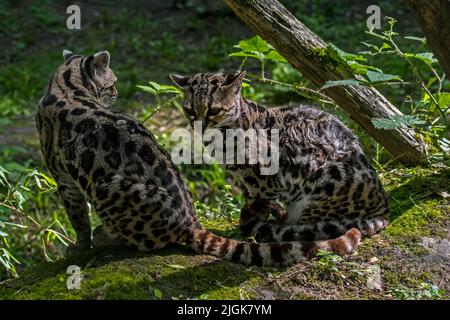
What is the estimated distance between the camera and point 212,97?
18.6ft

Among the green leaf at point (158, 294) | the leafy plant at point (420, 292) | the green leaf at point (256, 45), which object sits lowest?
the leafy plant at point (420, 292)

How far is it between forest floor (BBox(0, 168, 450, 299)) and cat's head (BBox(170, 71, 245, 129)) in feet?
3.43

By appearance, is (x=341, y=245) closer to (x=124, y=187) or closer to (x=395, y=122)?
(x=395, y=122)

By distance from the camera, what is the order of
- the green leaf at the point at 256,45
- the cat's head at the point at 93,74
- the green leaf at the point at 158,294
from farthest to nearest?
the green leaf at the point at 256,45 → the cat's head at the point at 93,74 → the green leaf at the point at 158,294

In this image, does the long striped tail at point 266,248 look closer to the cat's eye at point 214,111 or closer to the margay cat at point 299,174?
the margay cat at point 299,174

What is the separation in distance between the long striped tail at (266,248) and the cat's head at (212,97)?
0.89m

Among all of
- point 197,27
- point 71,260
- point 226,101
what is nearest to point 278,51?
point 226,101

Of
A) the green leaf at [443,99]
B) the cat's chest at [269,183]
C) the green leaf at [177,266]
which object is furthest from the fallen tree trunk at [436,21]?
the green leaf at [177,266]

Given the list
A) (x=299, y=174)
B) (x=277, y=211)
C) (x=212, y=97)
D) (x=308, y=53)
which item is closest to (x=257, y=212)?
(x=277, y=211)

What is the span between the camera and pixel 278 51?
21.6 ft

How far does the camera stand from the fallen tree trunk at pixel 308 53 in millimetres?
6449

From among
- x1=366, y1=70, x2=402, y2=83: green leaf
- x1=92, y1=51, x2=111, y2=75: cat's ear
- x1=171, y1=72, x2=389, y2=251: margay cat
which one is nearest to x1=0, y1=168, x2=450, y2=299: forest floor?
x1=171, y1=72, x2=389, y2=251: margay cat
